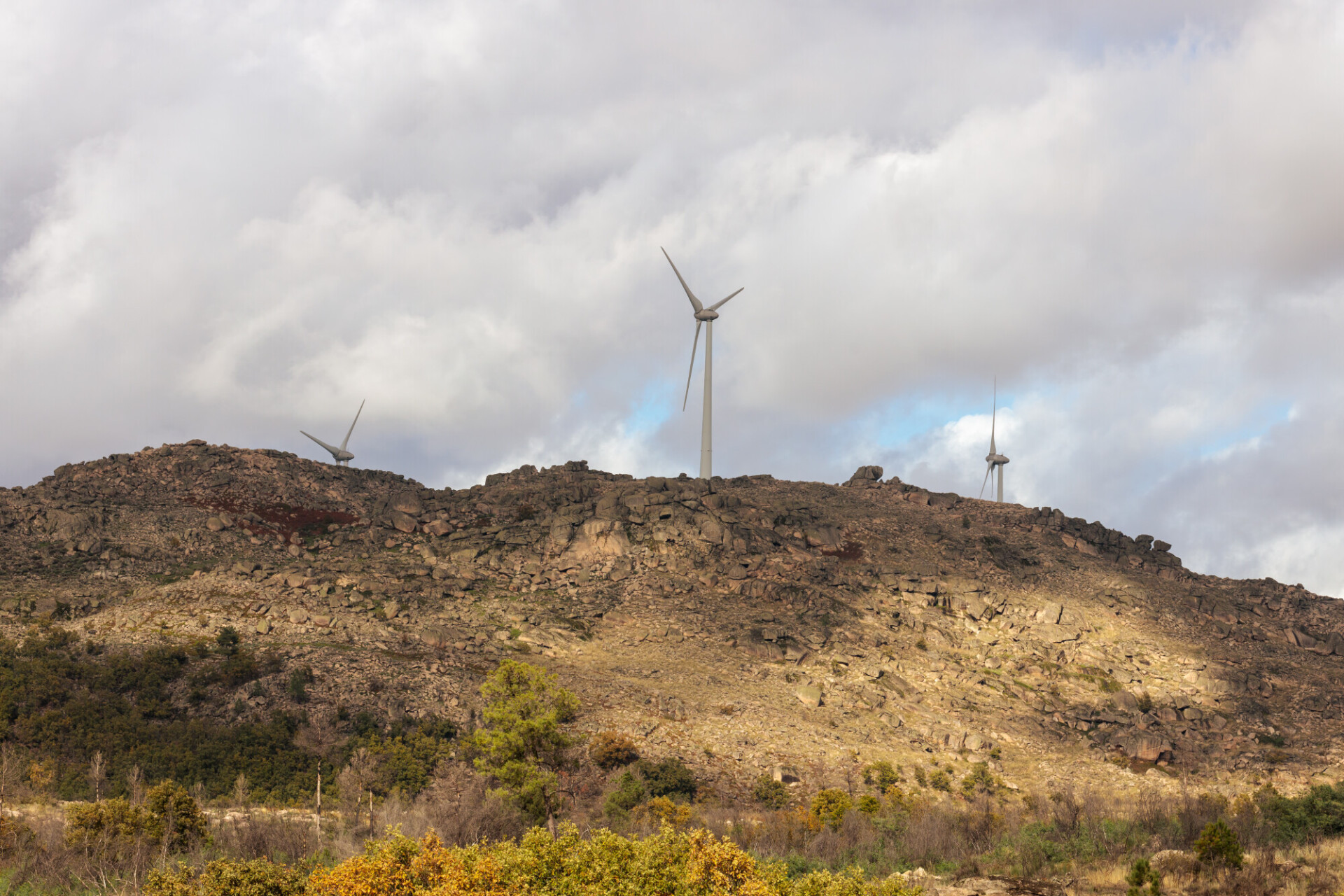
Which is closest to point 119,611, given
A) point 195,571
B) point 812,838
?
point 195,571

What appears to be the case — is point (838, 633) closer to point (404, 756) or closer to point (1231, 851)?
point (404, 756)

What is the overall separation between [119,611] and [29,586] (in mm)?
10741

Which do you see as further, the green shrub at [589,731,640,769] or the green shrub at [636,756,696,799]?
the green shrub at [589,731,640,769]

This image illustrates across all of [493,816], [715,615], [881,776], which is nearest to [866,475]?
[715,615]

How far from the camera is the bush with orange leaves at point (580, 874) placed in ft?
56.9

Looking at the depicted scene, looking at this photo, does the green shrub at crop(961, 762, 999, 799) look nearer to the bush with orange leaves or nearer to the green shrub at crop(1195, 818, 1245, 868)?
the green shrub at crop(1195, 818, 1245, 868)

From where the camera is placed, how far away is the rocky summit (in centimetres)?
6575

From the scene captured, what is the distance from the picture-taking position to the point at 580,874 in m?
18.1

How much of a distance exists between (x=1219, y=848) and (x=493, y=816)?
3009 centimetres

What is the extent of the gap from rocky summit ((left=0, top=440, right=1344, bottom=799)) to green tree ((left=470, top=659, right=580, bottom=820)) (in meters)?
15.0

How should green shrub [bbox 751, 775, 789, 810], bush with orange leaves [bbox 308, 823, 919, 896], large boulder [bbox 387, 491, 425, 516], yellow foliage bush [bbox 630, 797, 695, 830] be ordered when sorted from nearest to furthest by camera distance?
1. bush with orange leaves [bbox 308, 823, 919, 896]
2. yellow foliage bush [bbox 630, 797, 695, 830]
3. green shrub [bbox 751, 775, 789, 810]
4. large boulder [bbox 387, 491, 425, 516]

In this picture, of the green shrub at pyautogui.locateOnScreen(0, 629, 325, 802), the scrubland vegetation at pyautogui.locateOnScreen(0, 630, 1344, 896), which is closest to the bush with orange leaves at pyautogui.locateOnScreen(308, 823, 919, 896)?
the scrubland vegetation at pyautogui.locateOnScreen(0, 630, 1344, 896)

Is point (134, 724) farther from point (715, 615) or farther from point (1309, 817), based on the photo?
point (1309, 817)

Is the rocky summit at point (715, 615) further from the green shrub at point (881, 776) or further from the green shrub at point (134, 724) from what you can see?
the green shrub at point (134, 724)
